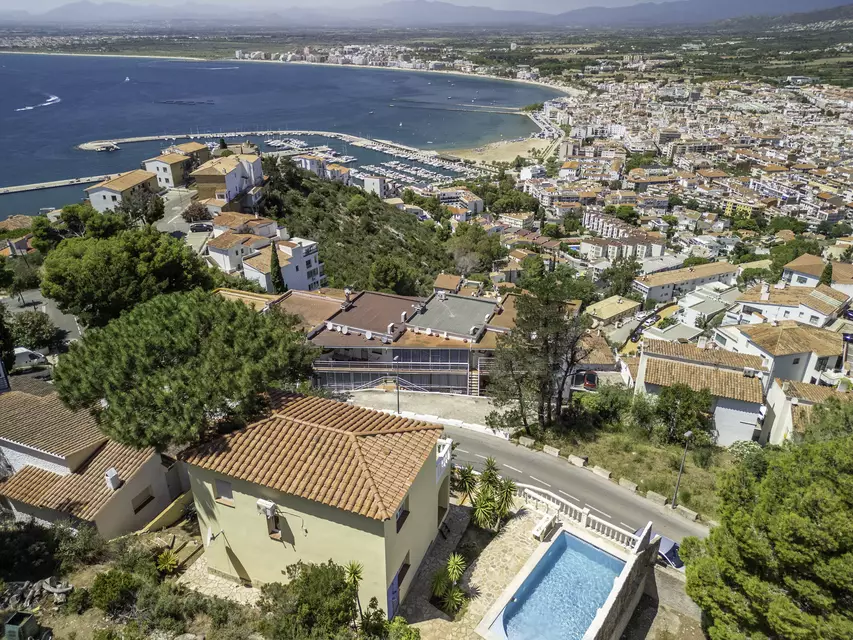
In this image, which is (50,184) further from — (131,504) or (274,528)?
(274,528)

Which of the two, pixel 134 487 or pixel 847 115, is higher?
pixel 134 487

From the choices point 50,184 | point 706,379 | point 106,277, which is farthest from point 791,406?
point 50,184

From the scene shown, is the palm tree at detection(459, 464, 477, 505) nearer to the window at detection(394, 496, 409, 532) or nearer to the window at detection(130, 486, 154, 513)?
the window at detection(394, 496, 409, 532)

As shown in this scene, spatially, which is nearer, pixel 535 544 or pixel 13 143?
pixel 535 544

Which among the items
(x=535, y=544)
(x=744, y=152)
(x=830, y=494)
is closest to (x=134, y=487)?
(x=535, y=544)

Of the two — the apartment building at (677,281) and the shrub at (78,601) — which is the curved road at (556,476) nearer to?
the shrub at (78,601)

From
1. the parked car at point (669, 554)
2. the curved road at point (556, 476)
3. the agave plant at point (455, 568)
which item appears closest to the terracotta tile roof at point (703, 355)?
the curved road at point (556, 476)

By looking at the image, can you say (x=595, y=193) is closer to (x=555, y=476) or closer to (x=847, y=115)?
(x=555, y=476)
